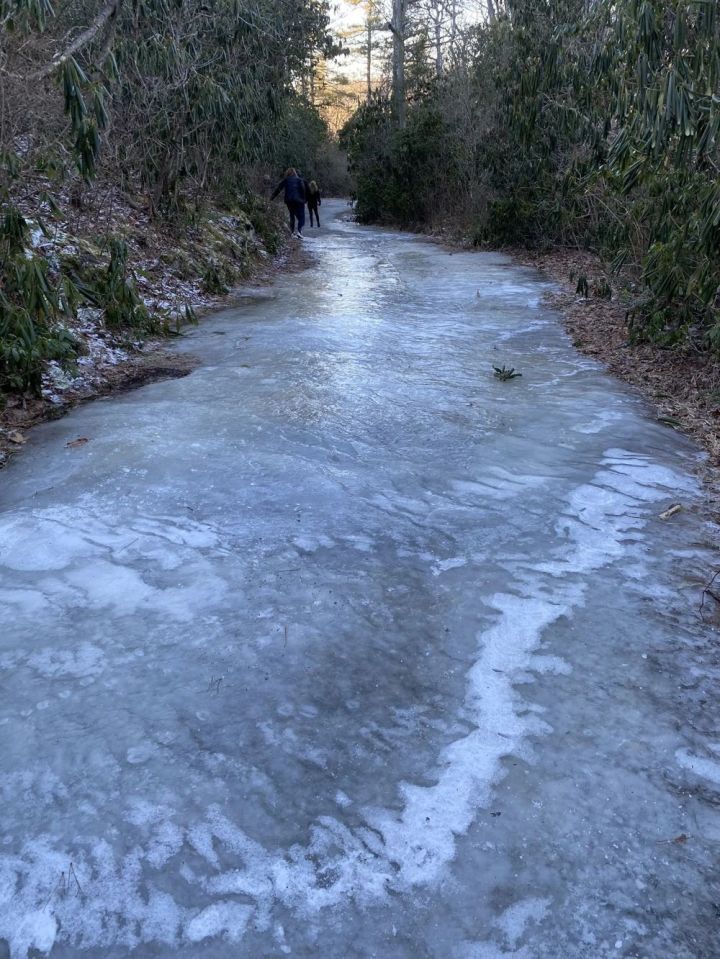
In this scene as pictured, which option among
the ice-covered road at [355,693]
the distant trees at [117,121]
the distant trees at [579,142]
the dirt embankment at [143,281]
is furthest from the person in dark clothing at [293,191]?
the ice-covered road at [355,693]

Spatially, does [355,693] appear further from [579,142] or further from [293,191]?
[293,191]

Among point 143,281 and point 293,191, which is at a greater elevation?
point 293,191

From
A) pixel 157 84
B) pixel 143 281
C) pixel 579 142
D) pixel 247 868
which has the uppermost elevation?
pixel 157 84

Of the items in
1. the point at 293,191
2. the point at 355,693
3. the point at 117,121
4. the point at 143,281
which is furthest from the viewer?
the point at 293,191

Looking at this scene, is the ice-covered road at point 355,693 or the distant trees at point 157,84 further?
the distant trees at point 157,84

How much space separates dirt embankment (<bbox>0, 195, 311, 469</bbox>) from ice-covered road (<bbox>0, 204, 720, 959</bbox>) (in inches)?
38.3

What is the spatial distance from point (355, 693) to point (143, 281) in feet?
26.8

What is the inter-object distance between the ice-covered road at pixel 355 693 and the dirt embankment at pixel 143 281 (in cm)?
97

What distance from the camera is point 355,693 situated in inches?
116

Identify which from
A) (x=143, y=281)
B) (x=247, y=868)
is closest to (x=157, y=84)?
(x=143, y=281)

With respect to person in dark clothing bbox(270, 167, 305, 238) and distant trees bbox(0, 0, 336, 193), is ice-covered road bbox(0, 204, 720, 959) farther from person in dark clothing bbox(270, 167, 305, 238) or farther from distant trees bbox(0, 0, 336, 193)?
person in dark clothing bbox(270, 167, 305, 238)

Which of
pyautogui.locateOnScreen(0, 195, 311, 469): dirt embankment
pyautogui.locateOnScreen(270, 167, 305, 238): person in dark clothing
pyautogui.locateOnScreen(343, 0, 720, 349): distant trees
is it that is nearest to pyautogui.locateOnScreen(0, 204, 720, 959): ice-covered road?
pyautogui.locateOnScreen(0, 195, 311, 469): dirt embankment

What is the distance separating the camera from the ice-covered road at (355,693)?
2.12m

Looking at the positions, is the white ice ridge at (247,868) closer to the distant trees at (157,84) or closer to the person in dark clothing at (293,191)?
the distant trees at (157,84)
